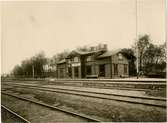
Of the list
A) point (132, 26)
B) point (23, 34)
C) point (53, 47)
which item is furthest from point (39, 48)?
point (132, 26)

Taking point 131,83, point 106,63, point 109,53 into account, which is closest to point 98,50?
point 109,53

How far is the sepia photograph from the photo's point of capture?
2715 millimetres

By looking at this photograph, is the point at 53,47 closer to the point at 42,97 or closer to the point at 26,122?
the point at 26,122

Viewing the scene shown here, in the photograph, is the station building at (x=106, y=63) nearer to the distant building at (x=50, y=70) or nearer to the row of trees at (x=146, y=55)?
the row of trees at (x=146, y=55)

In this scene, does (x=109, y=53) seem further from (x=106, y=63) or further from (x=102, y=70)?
(x=102, y=70)

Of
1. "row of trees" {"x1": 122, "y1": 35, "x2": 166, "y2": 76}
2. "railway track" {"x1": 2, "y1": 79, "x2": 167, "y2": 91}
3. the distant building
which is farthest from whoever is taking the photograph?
the distant building

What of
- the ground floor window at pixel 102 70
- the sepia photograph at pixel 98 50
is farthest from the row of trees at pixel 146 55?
the ground floor window at pixel 102 70

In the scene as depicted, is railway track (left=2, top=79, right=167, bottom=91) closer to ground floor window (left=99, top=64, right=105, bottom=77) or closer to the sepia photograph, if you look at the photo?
the sepia photograph

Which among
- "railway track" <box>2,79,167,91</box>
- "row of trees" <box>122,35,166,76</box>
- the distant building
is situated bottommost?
"railway track" <box>2,79,167,91</box>

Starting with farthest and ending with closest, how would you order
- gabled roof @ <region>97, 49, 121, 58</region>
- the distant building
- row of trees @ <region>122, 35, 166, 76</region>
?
the distant building, gabled roof @ <region>97, 49, 121, 58</region>, row of trees @ <region>122, 35, 166, 76</region>

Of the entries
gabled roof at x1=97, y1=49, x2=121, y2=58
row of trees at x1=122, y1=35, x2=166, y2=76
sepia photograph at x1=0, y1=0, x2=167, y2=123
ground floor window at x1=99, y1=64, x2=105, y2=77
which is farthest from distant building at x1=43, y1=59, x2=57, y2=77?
row of trees at x1=122, y1=35, x2=166, y2=76

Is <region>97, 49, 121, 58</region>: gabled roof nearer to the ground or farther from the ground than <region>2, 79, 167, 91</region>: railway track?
farther from the ground

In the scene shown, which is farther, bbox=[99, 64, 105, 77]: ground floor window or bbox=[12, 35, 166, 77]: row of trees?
bbox=[99, 64, 105, 77]: ground floor window

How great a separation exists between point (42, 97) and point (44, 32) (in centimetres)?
237
